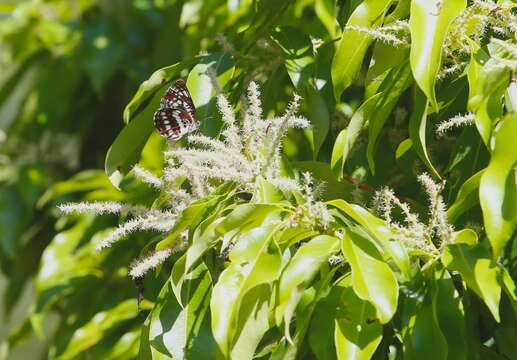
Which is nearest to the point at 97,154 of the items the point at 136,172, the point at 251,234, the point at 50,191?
the point at 50,191

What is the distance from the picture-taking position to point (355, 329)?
80 cm

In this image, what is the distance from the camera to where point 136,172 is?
914mm

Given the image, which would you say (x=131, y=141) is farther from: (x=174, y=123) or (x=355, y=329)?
(x=355, y=329)

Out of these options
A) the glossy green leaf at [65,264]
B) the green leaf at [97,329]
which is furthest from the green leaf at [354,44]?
the glossy green leaf at [65,264]

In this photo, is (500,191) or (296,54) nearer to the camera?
(500,191)

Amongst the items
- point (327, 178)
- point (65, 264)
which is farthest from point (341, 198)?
point (65, 264)

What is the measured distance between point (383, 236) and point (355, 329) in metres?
0.08

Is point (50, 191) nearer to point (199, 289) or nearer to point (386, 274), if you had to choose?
point (199, 289)

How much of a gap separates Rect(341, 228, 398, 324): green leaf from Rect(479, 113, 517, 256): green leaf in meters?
0.09

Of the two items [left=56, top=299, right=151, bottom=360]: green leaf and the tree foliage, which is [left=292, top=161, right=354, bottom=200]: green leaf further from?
[left=56, top=299, right=151, bottom=360]: green leaf

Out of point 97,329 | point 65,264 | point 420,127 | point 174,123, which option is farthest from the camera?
point 65,264

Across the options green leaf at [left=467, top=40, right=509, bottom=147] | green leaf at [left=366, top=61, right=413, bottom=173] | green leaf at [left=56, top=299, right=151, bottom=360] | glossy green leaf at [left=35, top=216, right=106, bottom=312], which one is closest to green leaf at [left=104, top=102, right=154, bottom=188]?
green leaf at [left=366, top=61, right=413, bottom=173]

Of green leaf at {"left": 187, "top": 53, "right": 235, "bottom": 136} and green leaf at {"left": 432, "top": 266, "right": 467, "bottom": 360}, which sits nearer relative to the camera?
green leaf at {"left": 432, "top": 266, "right": 467, "bottom": 360}

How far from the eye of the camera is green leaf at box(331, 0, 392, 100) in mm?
934
